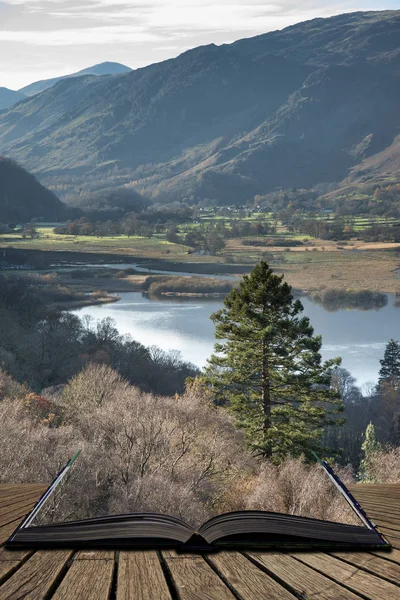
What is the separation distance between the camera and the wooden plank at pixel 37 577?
2.58 meters

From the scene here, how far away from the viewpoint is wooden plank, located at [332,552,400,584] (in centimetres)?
280

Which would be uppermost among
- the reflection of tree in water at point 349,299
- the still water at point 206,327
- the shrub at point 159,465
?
the shrub at point 159,465

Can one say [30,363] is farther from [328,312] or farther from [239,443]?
[328,312]

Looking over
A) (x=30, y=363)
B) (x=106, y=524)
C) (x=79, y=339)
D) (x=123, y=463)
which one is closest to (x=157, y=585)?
(x=106, y=524)

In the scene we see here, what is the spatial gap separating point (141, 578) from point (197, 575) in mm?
204

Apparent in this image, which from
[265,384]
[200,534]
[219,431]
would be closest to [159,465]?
[219,431]

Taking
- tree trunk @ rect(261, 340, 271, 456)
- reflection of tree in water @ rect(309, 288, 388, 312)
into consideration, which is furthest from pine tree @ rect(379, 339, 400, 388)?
tree trunk @ rect(261, 340, 271, 456)

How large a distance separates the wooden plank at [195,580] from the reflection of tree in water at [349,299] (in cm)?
9332

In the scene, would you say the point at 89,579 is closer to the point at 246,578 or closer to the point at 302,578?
the point at 246,578

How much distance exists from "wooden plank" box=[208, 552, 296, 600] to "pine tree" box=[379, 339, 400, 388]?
55.9m

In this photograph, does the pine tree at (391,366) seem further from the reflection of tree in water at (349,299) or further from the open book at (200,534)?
the open book at (200,534)

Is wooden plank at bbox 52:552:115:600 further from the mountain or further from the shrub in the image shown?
the mountain

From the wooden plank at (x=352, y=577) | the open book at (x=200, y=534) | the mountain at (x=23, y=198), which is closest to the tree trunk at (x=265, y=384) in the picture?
the open book at (x=200, y=534)

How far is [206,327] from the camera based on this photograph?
252 feet
